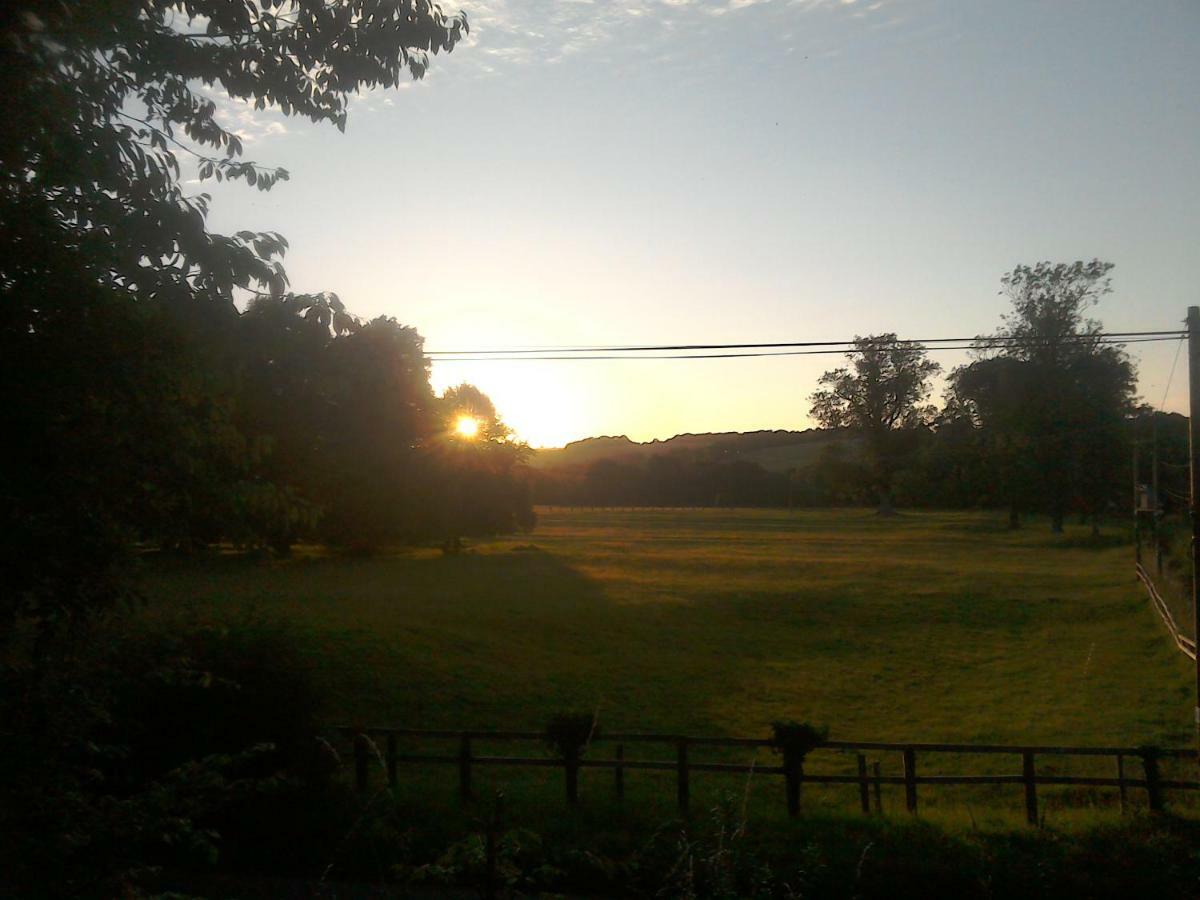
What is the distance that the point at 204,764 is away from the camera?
18.8ft

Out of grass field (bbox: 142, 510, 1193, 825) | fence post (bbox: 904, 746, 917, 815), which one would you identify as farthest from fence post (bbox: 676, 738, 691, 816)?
grass field (bbox: 142, 510, 1193, 825)

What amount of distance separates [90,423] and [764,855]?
26.9ft

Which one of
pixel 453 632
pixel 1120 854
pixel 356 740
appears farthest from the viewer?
pixel 453 632

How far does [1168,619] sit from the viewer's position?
3139cm

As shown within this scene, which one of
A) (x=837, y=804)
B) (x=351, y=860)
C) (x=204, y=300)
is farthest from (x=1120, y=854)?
(x=204, y=300)

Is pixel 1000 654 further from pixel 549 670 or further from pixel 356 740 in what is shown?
pixel 356 740

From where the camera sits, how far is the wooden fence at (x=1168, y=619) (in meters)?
26.3

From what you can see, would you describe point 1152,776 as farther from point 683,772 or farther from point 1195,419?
point 683,772

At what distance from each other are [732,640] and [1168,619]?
43.6 ft

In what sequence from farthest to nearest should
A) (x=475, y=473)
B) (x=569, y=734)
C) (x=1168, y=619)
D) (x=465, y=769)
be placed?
(x=475, y=473), (x=1168, y=619), (x=569, y=734), (x=465, y=769)

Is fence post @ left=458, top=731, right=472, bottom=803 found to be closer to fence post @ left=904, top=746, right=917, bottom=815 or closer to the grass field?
the grass field

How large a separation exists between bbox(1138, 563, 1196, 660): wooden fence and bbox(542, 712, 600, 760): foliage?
14.2 meters

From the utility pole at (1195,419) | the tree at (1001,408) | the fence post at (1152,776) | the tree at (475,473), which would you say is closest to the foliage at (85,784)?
the fence post at (1152,776)

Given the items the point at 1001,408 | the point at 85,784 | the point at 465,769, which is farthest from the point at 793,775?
the point at 1001,408
